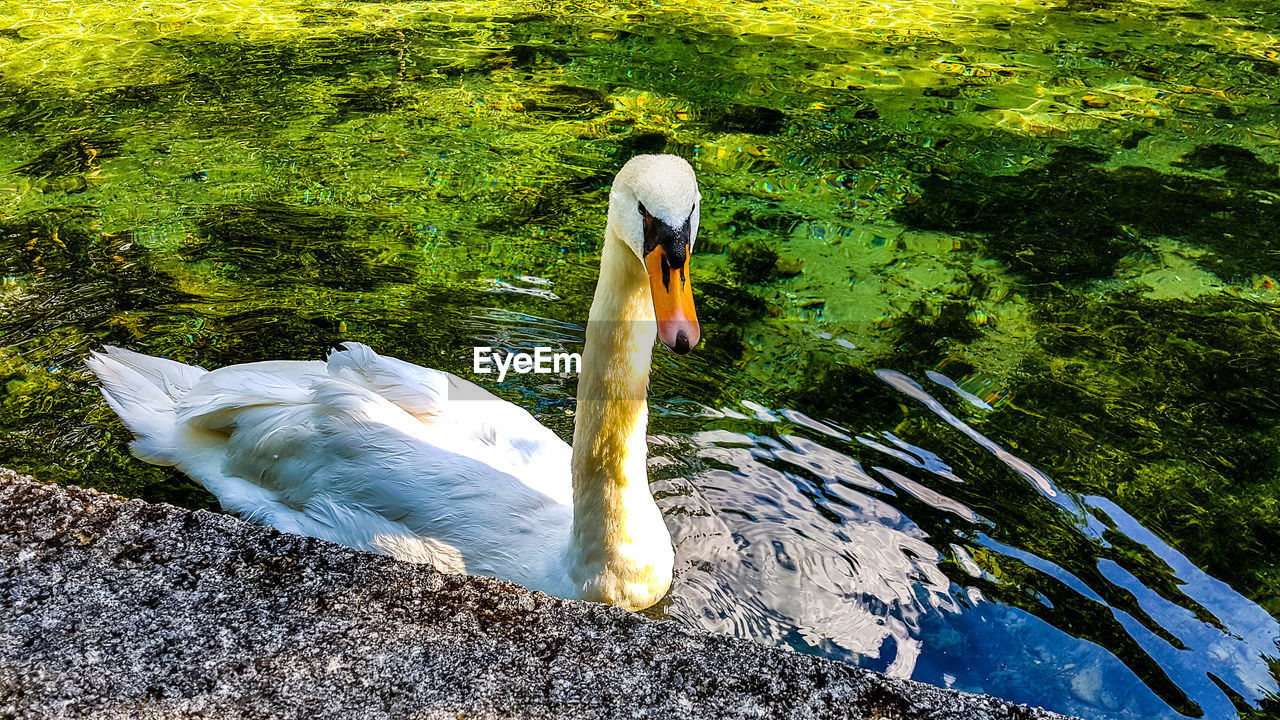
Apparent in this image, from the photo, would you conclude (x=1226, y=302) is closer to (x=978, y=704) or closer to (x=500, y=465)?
(x=500, y=465)

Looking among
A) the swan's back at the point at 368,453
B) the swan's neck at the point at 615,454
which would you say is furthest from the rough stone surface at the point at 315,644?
the swan's back at the point at 368,453

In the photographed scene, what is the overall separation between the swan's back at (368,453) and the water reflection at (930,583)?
0.64 meters

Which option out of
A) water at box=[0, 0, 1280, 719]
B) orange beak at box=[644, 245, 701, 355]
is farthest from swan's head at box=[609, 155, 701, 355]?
water at box=[0, 0, 1280, 719]

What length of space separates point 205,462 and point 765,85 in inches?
240

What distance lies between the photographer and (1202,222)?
6.70m

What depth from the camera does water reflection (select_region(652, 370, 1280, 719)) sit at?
134 inches

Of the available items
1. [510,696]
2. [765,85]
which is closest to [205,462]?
[510,696]

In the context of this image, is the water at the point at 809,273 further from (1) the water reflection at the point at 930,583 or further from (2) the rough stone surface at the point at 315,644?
(2) the rough stone surface at the point at 315,644

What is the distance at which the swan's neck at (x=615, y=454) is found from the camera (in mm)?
3113

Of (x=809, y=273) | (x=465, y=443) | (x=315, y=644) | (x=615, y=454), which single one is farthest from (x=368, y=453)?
(x=809, y=273)

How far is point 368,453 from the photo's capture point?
3.79 metres

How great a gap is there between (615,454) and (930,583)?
52.6 inches

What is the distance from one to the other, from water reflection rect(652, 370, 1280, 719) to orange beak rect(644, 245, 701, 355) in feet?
4.19

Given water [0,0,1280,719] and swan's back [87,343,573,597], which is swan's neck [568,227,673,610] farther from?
water [0,0,1280,719]
